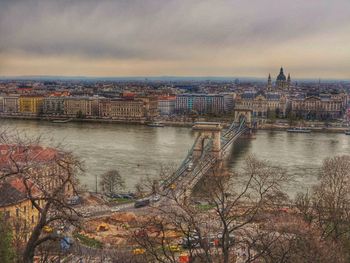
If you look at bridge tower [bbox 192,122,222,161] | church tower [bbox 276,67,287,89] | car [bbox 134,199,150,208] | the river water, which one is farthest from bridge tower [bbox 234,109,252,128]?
church tower [bbox 276,67,287,89]

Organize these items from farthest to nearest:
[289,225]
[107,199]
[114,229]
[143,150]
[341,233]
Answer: [143,150], [107,199], [114,229], [341,233], [289,225]

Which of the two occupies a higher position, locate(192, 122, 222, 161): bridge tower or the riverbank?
locate(192, 122, 222, 161): bridge tower

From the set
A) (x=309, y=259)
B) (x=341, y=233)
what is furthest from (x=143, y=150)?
(x=309, y=259)

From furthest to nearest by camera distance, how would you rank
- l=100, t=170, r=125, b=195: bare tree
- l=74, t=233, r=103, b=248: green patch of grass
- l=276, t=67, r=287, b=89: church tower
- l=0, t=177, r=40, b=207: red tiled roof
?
l=276, t=67, r=287, b=89: church tower
l=100, t=170, r=125, b=195: bare tree
l=74, t=233, r=103, b=248: green patch of grass
l=0, t=177, r=40, b=207: red tiled roof

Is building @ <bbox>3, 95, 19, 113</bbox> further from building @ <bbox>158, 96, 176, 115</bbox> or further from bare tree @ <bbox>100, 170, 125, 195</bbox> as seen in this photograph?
bare tree @ <bbox>100, 170, 125, 195</bbox>

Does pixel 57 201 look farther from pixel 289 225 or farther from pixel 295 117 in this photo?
pixel 295 117

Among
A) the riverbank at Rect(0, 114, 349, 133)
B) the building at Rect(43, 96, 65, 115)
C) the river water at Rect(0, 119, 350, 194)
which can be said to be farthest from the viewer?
the building at Rect(43, 96, 65, 115)
